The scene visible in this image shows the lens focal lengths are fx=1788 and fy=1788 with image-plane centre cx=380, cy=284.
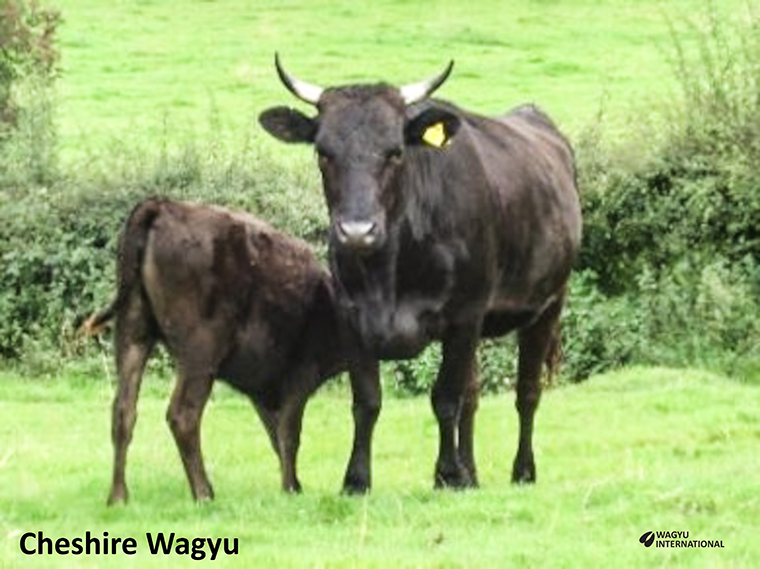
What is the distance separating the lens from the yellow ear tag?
10.8 m

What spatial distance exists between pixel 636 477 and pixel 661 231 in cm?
1137

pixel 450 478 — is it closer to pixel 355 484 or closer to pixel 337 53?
pixel 355 484

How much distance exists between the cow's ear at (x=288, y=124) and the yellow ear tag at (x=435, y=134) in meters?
0.68

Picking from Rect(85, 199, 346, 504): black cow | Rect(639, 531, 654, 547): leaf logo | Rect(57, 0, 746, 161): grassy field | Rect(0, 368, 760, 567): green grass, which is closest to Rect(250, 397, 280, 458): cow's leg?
Rect(85, 199, 346, 504): black cow

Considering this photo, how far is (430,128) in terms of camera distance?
10.8 m

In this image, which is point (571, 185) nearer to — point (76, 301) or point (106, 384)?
point (106, 384)

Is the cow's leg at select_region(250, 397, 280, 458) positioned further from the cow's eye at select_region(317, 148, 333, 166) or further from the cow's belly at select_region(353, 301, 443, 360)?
the cow's eye at select_region(317, 148, 333, 166)

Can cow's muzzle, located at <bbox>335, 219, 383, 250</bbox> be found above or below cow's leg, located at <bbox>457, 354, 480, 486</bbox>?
above

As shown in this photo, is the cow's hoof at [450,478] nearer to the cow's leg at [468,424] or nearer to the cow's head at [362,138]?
the cow's leg at [468,424]

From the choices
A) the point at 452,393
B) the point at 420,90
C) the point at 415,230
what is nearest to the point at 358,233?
the point at 415,230

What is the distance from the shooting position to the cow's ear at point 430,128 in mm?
10758

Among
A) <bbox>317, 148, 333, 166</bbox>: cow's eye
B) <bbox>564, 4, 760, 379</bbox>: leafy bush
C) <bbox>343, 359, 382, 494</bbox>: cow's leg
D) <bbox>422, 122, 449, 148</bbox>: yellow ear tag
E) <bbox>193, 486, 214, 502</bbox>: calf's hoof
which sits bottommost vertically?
<bbox>564, 4, 760, 379</bbox>: leafy bush

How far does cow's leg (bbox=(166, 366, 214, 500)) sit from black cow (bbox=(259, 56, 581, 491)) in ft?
3.26

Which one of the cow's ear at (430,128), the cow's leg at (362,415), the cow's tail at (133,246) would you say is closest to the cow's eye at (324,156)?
the cow's ear at (430,128)
